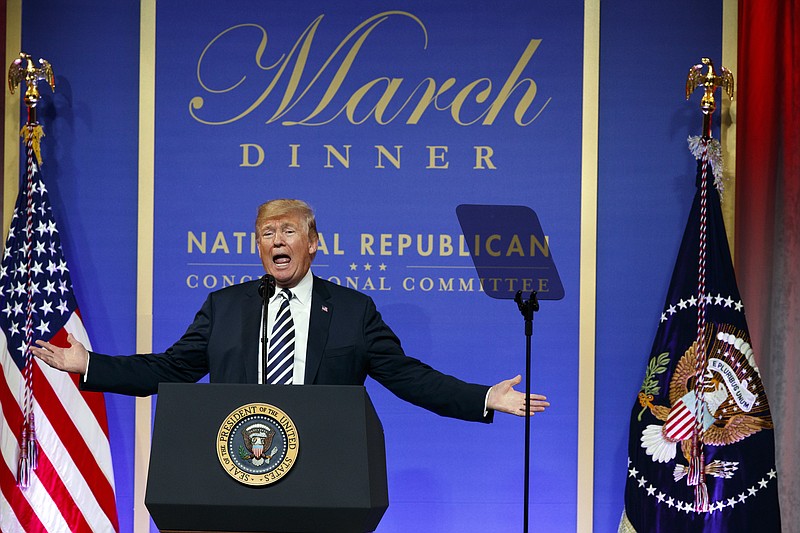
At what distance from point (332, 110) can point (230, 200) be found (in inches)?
23.2

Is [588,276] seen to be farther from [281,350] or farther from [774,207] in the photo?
[281,350]

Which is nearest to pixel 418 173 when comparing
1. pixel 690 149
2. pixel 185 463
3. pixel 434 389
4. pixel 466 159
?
pixel 466 159

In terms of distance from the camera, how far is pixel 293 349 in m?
3.33

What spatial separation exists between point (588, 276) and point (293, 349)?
1.69 metres

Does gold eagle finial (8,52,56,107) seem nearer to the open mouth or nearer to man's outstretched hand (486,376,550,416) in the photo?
the open mouth

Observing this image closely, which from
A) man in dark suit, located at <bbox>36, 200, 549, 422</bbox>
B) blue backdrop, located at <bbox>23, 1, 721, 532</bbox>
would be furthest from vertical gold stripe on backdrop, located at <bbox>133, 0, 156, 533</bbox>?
man in dark suit, located at <bbox>36, 200, 549, 422</bbox>

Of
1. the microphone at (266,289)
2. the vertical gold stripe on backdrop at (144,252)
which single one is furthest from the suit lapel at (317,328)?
the vertical gold stripe on backdrop at (144,252)

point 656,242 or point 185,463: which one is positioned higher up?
point 656,242

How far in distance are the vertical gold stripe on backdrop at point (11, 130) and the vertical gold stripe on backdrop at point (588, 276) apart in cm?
243

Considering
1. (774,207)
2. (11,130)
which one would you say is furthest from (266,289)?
(774,207)

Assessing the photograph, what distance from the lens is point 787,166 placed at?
416 cm

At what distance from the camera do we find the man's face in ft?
11.1

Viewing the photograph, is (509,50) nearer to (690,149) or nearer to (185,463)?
(690,149)

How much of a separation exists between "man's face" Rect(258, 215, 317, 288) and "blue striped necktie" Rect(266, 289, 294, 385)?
0.10 meters
